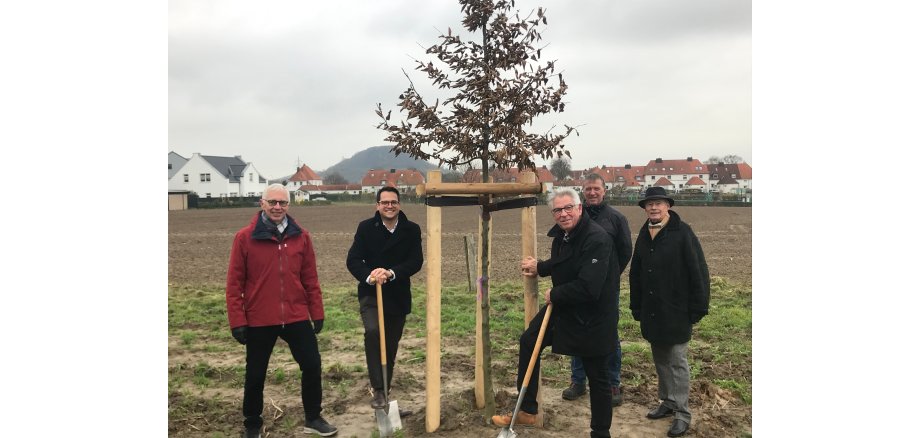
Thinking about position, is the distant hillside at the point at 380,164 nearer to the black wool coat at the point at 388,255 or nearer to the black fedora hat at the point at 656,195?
the black wool coat at the point at 388,255

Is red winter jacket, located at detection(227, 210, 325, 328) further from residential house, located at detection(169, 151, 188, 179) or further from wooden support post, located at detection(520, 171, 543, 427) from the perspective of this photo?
residential house, located at detection(169, 151, 188, 179)

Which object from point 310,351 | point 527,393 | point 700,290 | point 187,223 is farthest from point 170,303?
point 187,223

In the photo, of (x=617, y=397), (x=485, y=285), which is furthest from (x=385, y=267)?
(x=617, y=397)

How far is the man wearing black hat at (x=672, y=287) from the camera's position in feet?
17.0

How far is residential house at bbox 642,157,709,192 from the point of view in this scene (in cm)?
8944

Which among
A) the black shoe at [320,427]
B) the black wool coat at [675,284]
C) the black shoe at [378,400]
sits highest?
the black wool coat at [675,284]

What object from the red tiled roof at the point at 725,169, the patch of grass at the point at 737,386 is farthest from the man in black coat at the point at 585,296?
the red tiled roof at the point at 725,169

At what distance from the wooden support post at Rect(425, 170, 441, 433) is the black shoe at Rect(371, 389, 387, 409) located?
1.51 ft

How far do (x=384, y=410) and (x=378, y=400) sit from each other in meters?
0.15

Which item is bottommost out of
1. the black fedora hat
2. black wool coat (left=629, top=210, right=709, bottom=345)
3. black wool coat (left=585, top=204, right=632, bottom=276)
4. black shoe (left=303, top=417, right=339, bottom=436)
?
black shoe (left=303, top=417, right=339, bottom=436)

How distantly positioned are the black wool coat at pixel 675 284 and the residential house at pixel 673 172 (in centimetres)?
8580

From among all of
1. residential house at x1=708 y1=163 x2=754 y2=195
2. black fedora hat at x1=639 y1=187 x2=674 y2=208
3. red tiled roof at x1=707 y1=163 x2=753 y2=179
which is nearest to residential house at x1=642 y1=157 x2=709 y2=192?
red tiled roof at x1=707 y1=163 x2=753 y2=179

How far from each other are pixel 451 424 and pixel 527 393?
0.79 meters

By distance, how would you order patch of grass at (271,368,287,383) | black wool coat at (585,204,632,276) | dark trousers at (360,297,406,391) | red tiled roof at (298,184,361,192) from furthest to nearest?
1. red tiled roof at (298,184,361,192)
2. patch of grass at (271,368,287,383)
3. black wool coat at (585,204,632,276)
4. dark trousers at (360,297,406,391)
